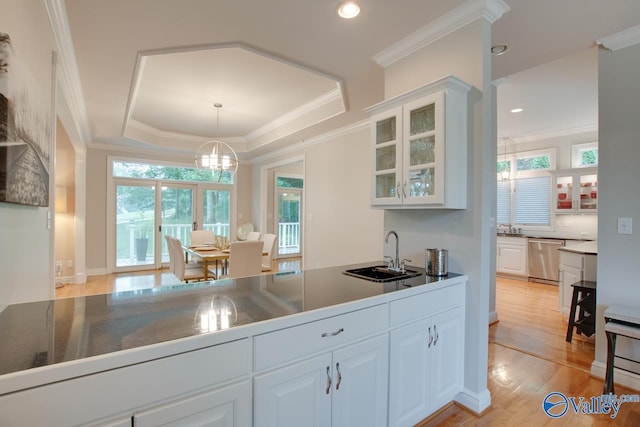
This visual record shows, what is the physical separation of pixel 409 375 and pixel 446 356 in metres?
0.39

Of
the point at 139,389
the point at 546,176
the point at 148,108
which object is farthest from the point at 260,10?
the point at 546,176

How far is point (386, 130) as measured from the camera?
2393mm

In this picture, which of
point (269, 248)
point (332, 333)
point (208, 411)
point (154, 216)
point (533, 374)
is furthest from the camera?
point (154, 216)

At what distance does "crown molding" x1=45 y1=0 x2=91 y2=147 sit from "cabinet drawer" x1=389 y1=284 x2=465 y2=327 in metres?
2.78

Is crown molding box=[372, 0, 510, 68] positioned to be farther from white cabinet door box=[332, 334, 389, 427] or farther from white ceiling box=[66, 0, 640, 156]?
white cabinet door box=[332, 334, 389, 427]

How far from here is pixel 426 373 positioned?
1.81m

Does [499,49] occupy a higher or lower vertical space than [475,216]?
higher

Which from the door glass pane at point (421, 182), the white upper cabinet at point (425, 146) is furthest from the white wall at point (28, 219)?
the door glass pane at point (421, 182)

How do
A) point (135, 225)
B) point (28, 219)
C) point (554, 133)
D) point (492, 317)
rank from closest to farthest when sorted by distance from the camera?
point (28, 219), point (492, 317), point (554, 133), point (135, 225)

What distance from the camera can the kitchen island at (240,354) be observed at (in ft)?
2.88

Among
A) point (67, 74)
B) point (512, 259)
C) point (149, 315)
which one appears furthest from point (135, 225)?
point (512, 259)

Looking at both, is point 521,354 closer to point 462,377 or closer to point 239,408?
point 462,377

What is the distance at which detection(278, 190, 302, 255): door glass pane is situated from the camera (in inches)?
330

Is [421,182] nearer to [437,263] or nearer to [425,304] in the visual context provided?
[437,263]
